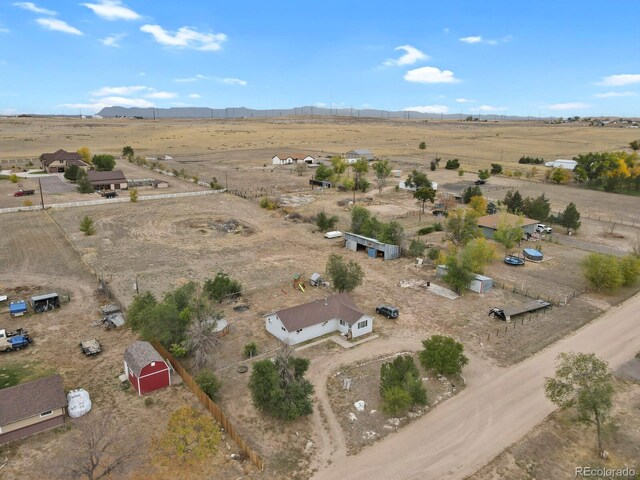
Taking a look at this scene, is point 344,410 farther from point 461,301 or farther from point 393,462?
point 461,301

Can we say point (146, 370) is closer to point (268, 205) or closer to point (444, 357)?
point (444, 357)

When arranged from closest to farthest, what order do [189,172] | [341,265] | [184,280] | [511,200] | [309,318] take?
[309,318] → [341,265] → [184,280] → [511,200] → [189,172]

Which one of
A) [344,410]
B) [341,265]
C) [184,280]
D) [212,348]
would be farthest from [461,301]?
[184,280]

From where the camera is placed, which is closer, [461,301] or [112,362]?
[112,362]

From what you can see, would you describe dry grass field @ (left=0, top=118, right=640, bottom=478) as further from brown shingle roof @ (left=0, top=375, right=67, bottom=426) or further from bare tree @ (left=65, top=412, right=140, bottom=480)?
brown shingle roof @ (left=0, top=375, right=67, bottom=426)

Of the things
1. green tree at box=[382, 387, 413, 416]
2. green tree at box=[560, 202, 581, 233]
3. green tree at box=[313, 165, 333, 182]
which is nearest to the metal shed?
green tree at box=[560, 202, 581, 233]

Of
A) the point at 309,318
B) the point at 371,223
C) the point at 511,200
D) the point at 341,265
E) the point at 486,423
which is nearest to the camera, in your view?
the point at 486,423
